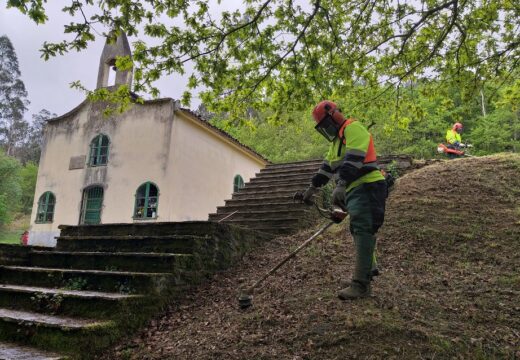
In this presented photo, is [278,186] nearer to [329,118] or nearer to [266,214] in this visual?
[266,214]

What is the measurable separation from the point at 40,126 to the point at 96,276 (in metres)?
78.5

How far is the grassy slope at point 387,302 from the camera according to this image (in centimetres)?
340

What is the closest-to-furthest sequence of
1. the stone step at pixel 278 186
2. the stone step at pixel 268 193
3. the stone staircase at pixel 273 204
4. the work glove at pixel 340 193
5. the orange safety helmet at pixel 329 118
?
the work glove at pixel 340 193 → the orange safety helmet at pixel 329 118 → the stone staircase at pixel 273 204 → the stone step at pixel 268 193 → the stone step at pixel 278 186

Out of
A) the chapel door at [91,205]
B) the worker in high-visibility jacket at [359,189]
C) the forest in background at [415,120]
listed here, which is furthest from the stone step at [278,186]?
the chapel door at [91,205]

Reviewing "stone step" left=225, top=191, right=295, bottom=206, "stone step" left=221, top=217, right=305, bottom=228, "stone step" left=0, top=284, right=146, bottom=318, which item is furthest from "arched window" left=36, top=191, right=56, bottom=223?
"stone step" left=0, top=284, right=146, bottom=318

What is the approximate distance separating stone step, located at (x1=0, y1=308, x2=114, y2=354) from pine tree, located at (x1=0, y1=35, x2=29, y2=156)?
59.9 m

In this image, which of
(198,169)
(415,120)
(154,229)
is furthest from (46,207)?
(415,120)

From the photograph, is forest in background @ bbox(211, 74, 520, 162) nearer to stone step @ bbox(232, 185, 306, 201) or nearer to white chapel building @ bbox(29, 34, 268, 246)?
stone step @ bbox(232, 185, 306, 201)

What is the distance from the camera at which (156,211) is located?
591 inches

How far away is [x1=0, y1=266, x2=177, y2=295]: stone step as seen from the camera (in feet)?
15.0

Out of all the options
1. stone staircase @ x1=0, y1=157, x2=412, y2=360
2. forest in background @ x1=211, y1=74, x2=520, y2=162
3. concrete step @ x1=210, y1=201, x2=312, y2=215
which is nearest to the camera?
stone staircase @ x1=0, y1=157, x2=412, y2=360

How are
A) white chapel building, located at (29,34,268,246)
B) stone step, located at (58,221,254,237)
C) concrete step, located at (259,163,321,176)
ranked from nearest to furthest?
1. stone step, located at (58,221,254,237)
2. concrete step, located at (259,163,321,176)
3. white chapel building, located at (29,34,268,246)

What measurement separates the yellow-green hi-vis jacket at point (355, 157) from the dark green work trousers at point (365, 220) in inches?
3.4

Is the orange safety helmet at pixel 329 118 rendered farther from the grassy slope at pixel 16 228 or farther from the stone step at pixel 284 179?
the grassy slope at pixel 16 228
